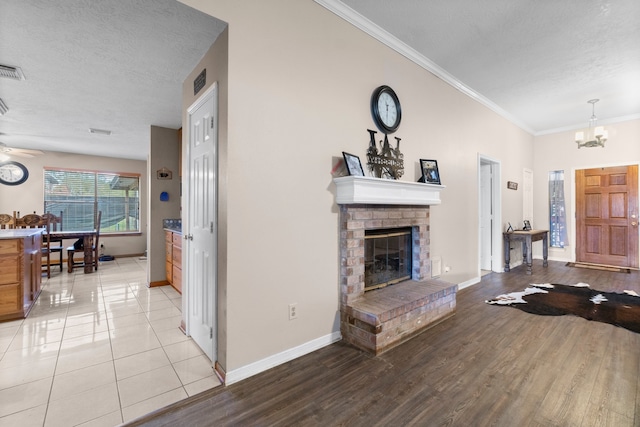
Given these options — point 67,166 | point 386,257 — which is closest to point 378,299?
point 386,257

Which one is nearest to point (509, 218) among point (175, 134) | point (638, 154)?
point (638, 154)

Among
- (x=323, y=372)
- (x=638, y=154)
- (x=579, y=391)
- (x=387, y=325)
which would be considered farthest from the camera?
(x=638, y=154)

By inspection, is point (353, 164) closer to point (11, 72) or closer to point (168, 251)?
point (168, 251)

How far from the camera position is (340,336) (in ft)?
8.23

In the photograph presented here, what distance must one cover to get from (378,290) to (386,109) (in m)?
1.86

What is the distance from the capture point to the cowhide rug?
3.02 meters

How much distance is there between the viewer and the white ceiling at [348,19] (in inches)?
86.1

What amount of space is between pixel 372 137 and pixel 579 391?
7.96 feet

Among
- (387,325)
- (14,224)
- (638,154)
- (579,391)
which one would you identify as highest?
(638,154)

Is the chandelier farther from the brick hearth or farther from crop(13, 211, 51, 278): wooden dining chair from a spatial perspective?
crop(13, 211, 51, 278): wooden dining chair

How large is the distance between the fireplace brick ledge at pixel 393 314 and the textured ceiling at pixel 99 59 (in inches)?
97.5

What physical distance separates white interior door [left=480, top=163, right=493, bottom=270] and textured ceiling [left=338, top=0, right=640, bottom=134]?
1.26m

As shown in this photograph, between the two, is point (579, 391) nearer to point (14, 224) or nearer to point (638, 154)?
point (638, 154)

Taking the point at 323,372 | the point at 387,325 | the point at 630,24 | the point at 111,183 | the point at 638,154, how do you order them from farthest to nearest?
the point at 111,183 < the point at 638,154 < the point at 630,24 < the point at 387,325 < the point at 323,372
